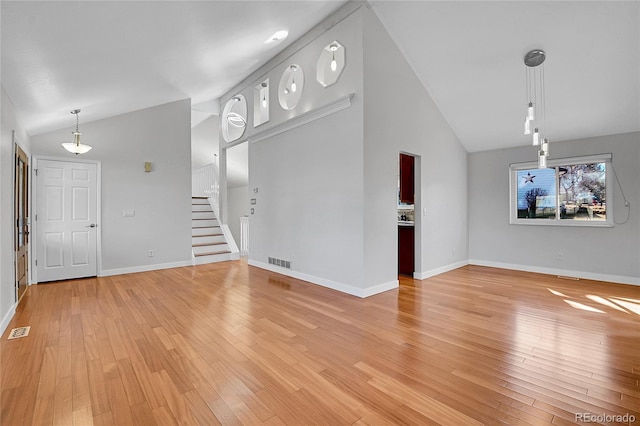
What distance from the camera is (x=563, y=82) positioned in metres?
4.32

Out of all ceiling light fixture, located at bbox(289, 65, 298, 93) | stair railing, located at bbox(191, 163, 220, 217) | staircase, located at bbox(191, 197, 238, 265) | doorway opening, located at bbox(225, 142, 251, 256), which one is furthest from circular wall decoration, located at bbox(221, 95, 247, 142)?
staircase, located at bbox(191, 197, 238, 265)

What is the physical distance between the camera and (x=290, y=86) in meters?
5.65

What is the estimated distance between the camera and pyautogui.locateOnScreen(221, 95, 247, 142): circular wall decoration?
7.05m

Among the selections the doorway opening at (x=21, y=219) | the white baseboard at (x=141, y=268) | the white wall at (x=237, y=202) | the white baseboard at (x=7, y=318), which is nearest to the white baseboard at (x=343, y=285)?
the white baseboard at (x=141, y=268)

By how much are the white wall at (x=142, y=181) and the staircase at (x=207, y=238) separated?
44cm

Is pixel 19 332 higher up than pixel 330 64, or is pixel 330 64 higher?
pixel 330 64

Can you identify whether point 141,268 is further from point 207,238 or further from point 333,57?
point 333,57

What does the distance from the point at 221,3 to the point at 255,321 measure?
133 inches

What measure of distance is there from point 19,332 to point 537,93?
279 inches

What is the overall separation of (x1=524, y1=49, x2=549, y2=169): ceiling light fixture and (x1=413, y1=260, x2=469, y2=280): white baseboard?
2.35 m

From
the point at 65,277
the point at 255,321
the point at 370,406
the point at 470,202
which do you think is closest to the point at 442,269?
the point at 470,202

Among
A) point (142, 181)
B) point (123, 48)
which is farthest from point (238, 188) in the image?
point (123, 48)

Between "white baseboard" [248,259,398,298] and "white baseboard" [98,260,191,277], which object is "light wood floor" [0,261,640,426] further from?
"white baseboard" [98,260,191,277]

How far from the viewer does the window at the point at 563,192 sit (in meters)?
5.07
